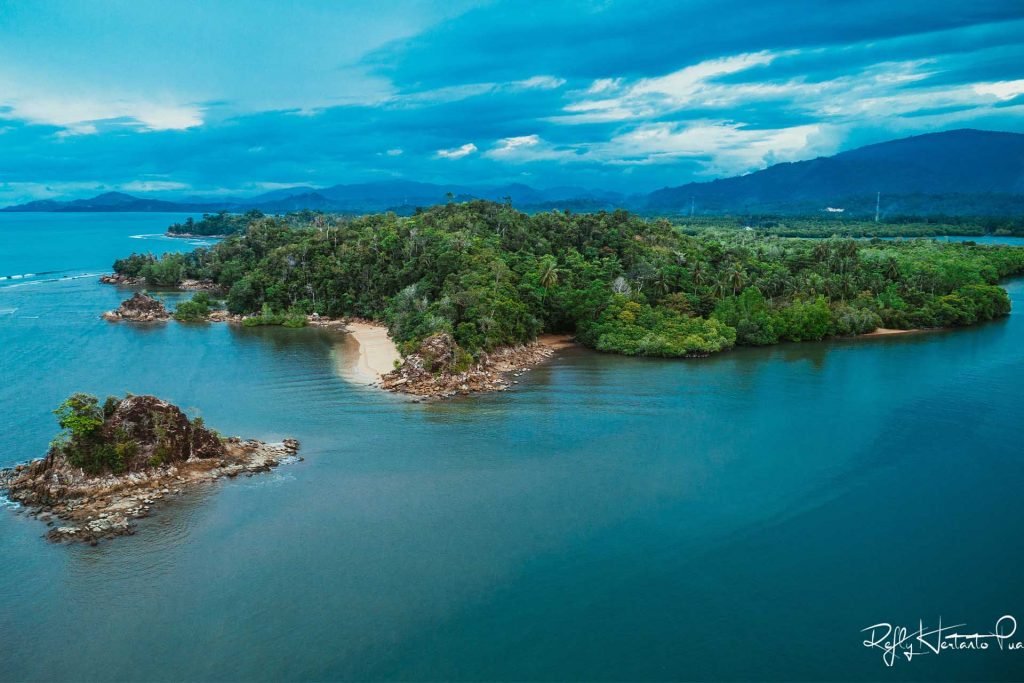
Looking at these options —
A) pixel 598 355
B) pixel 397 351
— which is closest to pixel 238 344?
pixel 397 351

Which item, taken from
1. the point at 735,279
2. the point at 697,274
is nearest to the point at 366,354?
the point at 697,274

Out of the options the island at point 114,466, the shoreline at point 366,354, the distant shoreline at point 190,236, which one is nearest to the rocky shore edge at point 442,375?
the shoreline at point 366,354

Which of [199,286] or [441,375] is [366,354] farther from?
[199,286]

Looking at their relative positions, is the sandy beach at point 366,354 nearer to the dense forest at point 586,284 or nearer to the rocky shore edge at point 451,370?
the rocky shore edge at point 451,370

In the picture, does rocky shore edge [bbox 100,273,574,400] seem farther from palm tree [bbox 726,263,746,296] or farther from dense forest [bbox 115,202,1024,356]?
palm tree [bbox 726,263,746,296]

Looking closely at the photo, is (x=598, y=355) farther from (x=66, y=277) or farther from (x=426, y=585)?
(x=66, y=277)

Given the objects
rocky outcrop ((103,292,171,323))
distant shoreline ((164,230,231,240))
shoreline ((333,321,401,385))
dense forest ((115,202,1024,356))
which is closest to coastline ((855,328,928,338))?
dense forest ((115,202,1024,356))
